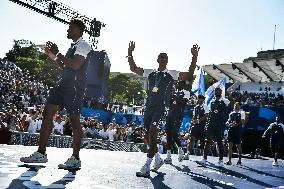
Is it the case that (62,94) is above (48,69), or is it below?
below

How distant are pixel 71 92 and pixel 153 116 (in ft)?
4.20

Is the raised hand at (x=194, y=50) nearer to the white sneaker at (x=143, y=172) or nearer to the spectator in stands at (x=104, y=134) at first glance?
the white sneaker at (x=143, y=172)

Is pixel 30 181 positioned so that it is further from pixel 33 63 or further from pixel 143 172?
pixel 33 63

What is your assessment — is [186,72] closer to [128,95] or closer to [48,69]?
[48,69]

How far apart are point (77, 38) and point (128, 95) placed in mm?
84029

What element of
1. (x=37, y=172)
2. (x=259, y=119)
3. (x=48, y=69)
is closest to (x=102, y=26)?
(x=259, y=119)

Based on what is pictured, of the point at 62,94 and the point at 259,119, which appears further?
the point at 259,119

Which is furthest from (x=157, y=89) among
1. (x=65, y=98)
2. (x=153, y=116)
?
(x=65, y=98)

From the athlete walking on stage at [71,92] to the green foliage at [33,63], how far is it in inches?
2190

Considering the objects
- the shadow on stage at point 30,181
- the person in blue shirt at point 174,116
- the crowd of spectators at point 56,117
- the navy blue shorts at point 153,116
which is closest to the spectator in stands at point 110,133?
the crowd of spectators at point 56,117

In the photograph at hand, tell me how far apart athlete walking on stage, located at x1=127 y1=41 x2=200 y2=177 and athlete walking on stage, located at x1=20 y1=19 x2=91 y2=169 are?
1.02m

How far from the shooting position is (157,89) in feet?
17.0

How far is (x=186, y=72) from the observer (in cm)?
505

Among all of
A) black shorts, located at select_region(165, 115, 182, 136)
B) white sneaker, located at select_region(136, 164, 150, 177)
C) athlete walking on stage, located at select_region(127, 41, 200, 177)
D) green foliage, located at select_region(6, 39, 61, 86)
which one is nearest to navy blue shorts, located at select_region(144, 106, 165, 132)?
athlete walking on stage, located at select_region(127, 41, 200, 177)
